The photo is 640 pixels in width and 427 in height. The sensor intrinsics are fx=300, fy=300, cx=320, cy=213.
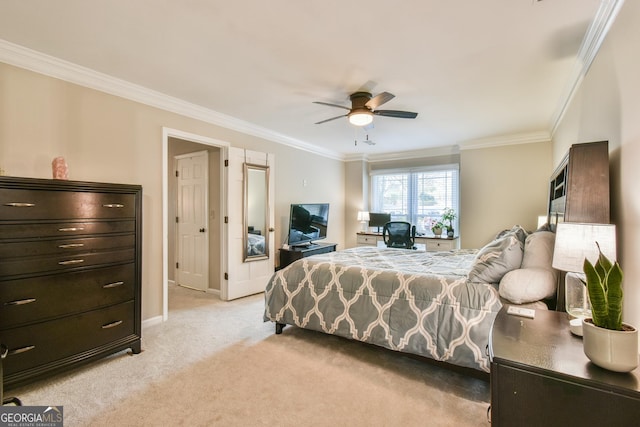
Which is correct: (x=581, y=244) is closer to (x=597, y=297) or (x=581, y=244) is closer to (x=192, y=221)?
(x=597, y=297)

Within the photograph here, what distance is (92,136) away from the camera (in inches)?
110

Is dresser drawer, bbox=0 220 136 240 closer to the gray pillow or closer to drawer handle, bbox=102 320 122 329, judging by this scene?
drawer handle, bbox=102 320 122 329

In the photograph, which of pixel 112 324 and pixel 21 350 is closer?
pixel 21 350

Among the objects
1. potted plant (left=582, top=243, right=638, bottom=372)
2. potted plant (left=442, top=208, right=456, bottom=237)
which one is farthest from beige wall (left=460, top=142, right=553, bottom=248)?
potted plant (left=582, top=243, right=638, bottom=372)

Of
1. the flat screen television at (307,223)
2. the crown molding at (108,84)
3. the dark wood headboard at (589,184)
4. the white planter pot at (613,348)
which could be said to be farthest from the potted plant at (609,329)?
the flat screen television at (307,223)

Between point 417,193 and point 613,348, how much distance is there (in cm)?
544

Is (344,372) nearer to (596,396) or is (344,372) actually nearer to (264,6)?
(596,396)

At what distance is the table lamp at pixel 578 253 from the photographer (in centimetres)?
133

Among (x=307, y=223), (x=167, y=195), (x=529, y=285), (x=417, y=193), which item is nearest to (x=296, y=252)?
(x=307, y=223)

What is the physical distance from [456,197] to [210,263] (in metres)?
4.60

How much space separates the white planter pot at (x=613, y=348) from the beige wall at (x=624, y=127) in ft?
2.42

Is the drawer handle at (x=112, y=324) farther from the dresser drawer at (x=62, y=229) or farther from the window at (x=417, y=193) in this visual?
the window at (x=417, y=193)

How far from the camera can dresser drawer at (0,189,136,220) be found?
1.99m

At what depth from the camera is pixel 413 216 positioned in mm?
6266
